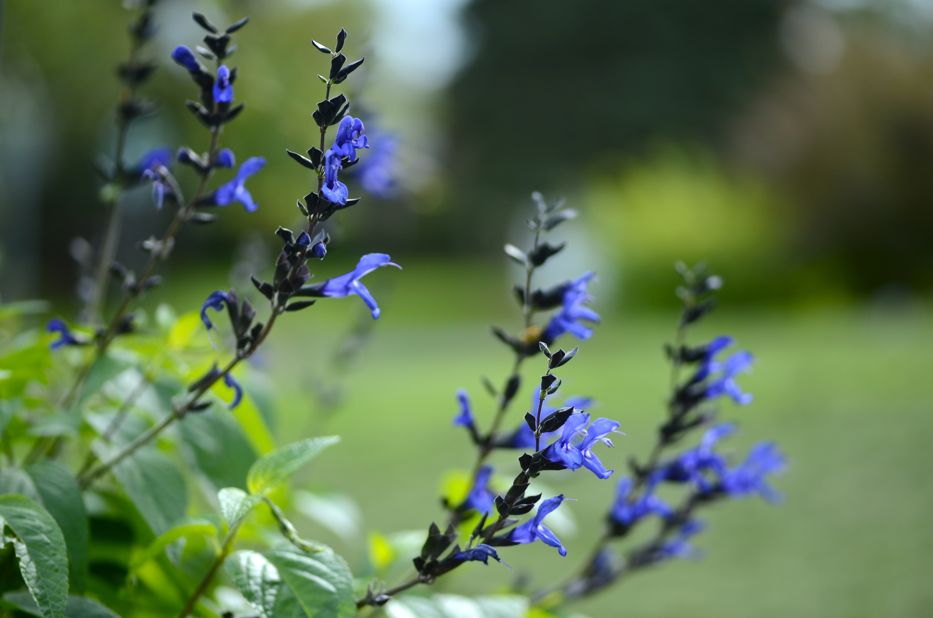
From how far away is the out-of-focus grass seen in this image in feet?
9.46

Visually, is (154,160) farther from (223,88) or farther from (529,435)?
(529,435)

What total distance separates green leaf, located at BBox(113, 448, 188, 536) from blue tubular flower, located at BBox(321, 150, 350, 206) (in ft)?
1.33

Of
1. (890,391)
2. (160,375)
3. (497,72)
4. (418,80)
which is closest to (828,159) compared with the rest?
(890,391)

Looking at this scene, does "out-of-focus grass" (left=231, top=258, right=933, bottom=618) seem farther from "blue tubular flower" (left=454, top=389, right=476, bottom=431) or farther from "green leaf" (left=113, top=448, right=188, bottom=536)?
"green leaf" (left=113, top=448, right=188, bottom=536)

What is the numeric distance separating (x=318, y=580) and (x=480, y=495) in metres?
0.30

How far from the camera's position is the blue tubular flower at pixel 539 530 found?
81cm

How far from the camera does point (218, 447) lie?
1.13m

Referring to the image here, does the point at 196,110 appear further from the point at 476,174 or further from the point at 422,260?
the point at 476,174

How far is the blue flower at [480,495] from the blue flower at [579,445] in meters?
0.26

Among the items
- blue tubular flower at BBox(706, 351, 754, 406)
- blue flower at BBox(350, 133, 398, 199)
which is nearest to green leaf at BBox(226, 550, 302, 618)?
blue tubular flower at BBox(706, 351, 754, 406)

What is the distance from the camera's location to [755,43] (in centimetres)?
2625

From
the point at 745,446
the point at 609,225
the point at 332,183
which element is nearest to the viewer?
the point at 332,183

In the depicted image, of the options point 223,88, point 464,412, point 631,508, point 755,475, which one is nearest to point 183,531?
point 464,412

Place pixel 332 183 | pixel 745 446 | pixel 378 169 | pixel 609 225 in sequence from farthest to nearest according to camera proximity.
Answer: pixel 609 225 < pixel 745 446 < pixel 378 169 < pixel 332 183
